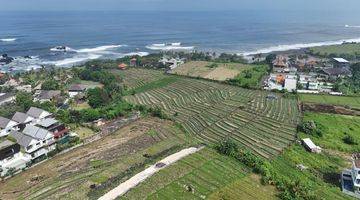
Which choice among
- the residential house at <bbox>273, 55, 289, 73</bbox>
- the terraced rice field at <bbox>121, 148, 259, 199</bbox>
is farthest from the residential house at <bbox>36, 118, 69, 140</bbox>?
the residential house at <bbox>273, 55, 289, 73</bbox>

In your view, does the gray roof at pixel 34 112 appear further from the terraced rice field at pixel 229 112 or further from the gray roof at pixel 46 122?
the terraced rice field at pixel 229 112

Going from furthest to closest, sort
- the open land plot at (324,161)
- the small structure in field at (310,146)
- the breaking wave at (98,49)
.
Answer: the breaking wave at (98,49) → the small structure in field at (310,146) → the open land plot at (324,161)

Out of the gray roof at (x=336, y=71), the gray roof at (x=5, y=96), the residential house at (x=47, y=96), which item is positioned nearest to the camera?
the residential house at (x=47, y=96)

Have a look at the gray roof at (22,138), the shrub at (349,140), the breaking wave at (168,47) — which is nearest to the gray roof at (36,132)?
the gray roof at (22,138)

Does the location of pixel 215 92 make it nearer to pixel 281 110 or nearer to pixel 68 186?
pixel 281 110

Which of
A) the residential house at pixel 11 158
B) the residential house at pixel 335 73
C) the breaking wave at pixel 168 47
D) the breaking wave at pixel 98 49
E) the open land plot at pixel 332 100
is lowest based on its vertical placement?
the breaking wave at pixel 98 49

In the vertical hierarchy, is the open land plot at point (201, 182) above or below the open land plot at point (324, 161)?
above

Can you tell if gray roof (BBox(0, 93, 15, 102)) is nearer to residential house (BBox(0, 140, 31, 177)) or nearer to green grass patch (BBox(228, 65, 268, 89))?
residential house (BBox(0, 140, 31, 177))
